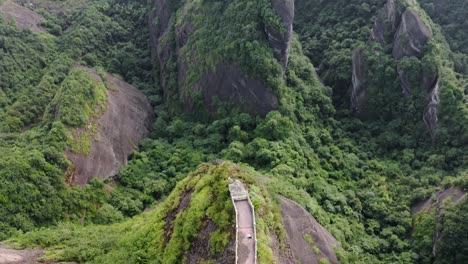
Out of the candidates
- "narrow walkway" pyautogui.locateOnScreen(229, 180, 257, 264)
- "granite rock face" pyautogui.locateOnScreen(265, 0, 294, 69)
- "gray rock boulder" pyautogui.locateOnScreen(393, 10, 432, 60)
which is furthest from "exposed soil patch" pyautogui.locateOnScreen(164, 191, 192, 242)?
"gray rock boulder" pyautogui.locateOnScreen(393, 10, 432, 60)

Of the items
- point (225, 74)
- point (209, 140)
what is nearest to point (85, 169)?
point (209, 140)

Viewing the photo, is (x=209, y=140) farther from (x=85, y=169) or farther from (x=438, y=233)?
(x=438, y=233)

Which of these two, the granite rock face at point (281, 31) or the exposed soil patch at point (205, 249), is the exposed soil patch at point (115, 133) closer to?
the granite rock face at point (281, 31)

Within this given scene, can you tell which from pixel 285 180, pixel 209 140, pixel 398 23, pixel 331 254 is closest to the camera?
pixel 331 254

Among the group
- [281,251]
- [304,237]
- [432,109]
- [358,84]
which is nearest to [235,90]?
[358,84]

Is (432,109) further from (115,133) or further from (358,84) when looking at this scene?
(115,133)

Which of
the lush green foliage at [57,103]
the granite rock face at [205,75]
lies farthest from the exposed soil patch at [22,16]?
the granite rock face at [205,75]
